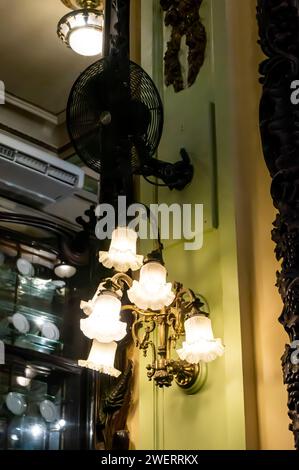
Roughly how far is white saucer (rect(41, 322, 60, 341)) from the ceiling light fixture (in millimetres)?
788

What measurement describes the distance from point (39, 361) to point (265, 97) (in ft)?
2.66

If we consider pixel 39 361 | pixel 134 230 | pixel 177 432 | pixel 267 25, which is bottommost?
pixel 177 432

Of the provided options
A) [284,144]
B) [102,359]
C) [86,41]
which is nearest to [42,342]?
[102,359]

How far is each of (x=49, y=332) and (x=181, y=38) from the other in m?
0.82

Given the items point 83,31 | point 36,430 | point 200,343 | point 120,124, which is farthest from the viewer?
point 83,31

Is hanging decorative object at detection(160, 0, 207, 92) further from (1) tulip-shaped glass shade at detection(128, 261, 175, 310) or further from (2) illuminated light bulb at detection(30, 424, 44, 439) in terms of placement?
(2) illuminated light bulb at detection(30, 424, 44, 439)

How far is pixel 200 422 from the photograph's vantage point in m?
1.75

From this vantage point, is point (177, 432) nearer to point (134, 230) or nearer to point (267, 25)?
point (134, 230)

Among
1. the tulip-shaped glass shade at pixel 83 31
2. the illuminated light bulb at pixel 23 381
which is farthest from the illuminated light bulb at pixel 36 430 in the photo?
the tulip-shaped glass shade at pixel 83 31

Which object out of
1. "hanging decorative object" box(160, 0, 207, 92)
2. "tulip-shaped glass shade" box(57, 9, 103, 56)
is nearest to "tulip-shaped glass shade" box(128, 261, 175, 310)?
"hanging decorative object" box(160, 0, 207, 92)

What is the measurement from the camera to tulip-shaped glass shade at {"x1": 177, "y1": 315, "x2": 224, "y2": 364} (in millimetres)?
1700

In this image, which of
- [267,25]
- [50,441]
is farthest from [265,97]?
[50,441]

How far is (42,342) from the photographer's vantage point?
2.06 metres

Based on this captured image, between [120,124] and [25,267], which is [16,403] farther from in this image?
[120,124]
